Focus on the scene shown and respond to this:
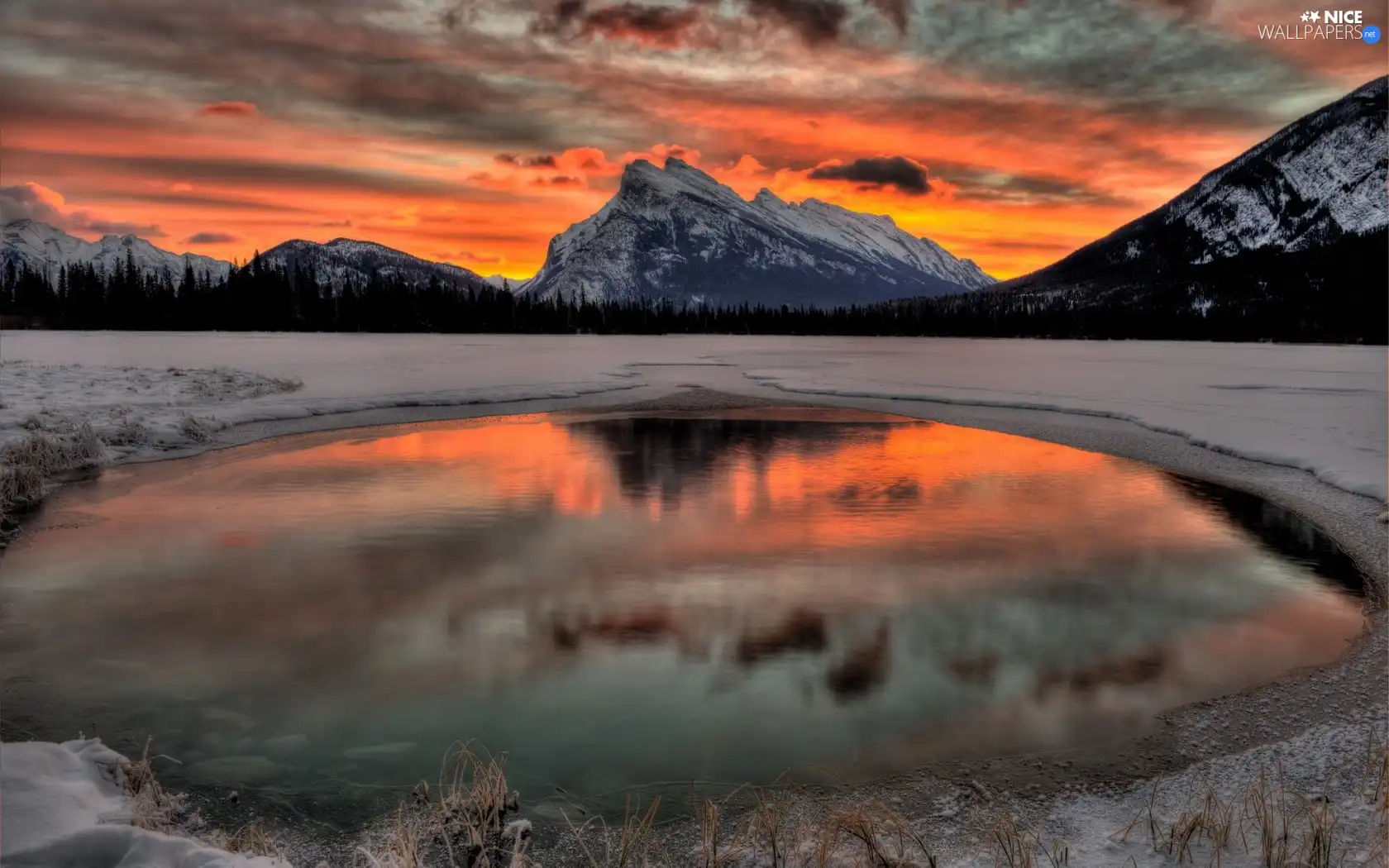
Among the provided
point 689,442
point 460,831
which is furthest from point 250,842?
point 689,442

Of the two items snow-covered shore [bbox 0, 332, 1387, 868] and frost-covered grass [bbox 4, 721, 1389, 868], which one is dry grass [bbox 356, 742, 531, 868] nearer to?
frost-covered grass [bbox 4, 721, 1389, 868]

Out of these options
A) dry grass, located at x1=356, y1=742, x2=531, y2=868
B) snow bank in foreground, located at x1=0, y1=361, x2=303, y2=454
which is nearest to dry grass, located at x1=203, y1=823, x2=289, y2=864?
dry grass, located at x1=356, y1=742, x2=531, y2=868

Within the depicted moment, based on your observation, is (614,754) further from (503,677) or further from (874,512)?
(874,512)

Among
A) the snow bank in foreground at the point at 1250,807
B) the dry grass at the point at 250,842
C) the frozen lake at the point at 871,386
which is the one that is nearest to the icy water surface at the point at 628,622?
the dry grass at the point at 250,842

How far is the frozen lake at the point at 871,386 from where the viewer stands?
27656 mm

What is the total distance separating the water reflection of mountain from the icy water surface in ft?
3.90

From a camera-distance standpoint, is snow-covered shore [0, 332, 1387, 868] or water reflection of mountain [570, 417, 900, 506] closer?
snow-covered shore [0, 332, 1387, 868]

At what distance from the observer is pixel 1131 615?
11859mm

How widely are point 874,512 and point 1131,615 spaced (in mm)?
7079

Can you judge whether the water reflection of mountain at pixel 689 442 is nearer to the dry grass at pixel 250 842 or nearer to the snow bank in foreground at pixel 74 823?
the dry grass at pixel 250 842

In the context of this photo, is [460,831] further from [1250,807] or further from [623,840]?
[1250,807]

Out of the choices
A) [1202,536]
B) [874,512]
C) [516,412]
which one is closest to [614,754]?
[874,512]

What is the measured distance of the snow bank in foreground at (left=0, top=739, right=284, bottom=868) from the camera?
533 cm

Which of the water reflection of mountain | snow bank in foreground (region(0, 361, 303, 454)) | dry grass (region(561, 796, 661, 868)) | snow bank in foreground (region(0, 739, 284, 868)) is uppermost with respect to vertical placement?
snow bank in foreground (region(0, 361, 303, 454))
